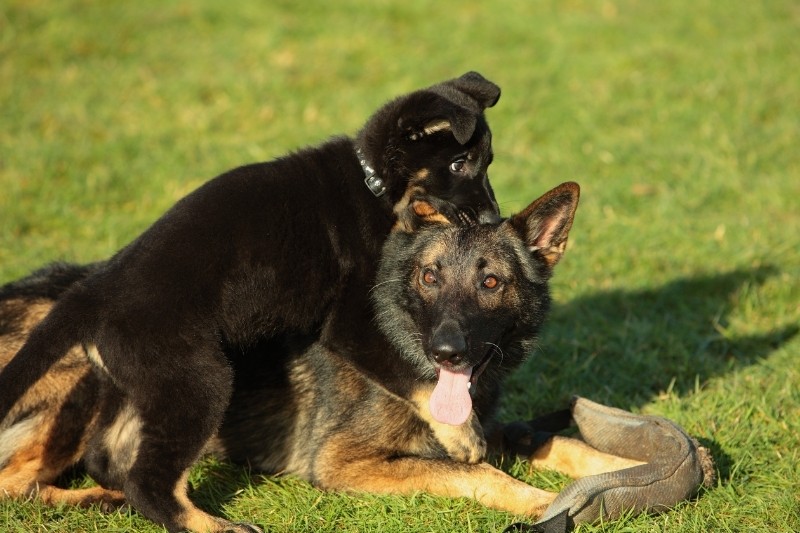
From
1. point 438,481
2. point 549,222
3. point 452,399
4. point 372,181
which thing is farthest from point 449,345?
point 372,181

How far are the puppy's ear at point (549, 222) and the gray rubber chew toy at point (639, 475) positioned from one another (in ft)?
2.92

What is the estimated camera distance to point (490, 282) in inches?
189

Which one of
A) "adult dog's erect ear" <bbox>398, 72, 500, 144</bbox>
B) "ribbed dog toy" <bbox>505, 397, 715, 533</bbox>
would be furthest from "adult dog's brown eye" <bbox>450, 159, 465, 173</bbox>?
"ribbed dog toy" <bbox>505, 397, 715, 533</bbox>

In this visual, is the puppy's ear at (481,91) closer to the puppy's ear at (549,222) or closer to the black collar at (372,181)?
the black collar at (372,181)

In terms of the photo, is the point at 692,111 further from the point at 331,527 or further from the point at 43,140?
the point at 331,527

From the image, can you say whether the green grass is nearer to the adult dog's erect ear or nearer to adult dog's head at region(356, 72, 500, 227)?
adult dog's head at region(356, 72, 500, 227)

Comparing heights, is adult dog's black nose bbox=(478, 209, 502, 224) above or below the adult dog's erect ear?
below

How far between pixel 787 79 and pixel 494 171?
4261 millimetres

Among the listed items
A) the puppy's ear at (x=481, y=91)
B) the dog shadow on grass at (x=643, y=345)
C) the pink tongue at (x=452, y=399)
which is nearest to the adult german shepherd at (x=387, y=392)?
the pink tongue at (x=452, y=399)

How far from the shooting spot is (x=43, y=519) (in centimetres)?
446

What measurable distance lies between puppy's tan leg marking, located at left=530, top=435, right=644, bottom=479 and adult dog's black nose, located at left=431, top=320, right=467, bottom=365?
901 mm

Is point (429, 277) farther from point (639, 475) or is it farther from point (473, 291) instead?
point (639, 475)

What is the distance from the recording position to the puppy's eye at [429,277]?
4867 millimetres

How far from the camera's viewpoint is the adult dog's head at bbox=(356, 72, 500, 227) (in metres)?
5.41
